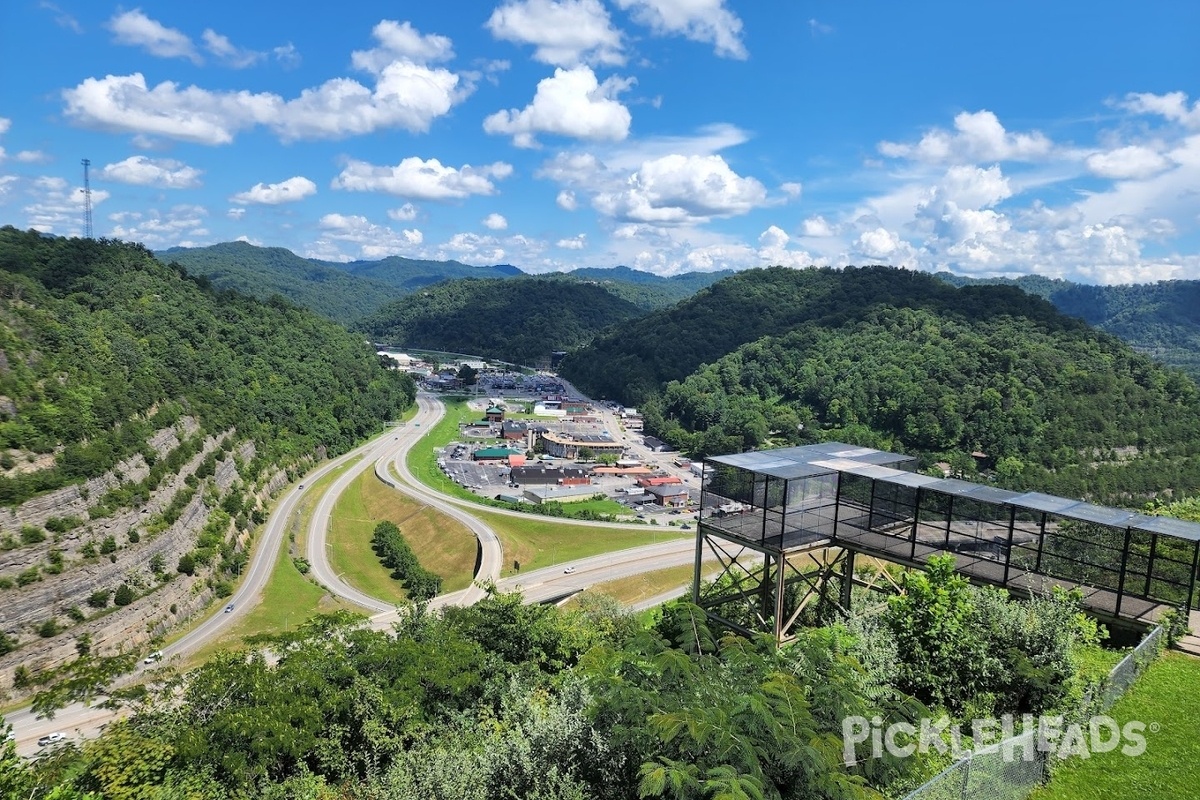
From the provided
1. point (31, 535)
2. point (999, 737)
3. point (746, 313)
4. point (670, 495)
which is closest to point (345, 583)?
point (31, 535)

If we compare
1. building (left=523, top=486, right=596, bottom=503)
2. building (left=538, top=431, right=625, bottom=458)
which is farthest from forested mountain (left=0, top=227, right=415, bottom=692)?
building (left=538, top=431, right=625, bottom=458)

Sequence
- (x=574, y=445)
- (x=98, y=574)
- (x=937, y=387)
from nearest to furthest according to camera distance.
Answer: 1. (x=98, y=574)
2. (x=937, y=387)
3. (x=574, y=445)

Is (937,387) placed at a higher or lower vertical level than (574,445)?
higher

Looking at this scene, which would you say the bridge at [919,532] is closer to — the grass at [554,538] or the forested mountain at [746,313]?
the grass at [554,538]

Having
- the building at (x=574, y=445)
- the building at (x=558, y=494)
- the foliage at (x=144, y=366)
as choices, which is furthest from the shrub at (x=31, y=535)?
the building at (x=574, y=445)

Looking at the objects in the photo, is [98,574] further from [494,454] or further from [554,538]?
[494,454]
